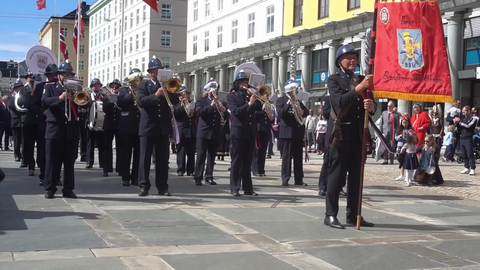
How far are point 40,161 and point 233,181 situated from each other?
12.6ft

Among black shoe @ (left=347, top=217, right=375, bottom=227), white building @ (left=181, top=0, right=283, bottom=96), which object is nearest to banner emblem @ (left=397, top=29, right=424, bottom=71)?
black shoe @ (left=347, top=217, right=375, bottom=227)

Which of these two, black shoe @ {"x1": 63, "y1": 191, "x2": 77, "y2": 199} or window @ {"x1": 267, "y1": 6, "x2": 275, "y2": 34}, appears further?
window @ {"x1": 267, "y1": 6, "x2": 275, "y2": 34}

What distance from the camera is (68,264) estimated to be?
5.68 metres

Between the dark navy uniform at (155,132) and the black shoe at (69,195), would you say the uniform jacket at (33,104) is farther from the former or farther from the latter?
the black shoe at (69,195)

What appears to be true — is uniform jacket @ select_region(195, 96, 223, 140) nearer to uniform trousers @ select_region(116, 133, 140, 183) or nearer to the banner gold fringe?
uniform trousers @ select_region(116, 133, 140, 183)

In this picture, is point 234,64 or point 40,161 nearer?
point 40,161

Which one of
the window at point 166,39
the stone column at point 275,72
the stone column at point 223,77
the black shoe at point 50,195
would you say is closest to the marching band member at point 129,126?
the black shoe at point 50,195

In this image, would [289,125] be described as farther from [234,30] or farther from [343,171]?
[234,30]

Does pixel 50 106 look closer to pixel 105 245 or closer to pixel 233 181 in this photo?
pixel 233 181

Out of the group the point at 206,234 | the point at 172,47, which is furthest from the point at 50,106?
the point at 172,47

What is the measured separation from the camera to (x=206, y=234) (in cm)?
721

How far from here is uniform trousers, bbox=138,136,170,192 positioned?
34.2ft

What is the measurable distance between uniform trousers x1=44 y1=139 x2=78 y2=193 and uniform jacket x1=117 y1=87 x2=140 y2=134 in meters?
2.25

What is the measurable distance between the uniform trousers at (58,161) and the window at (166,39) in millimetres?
61114
